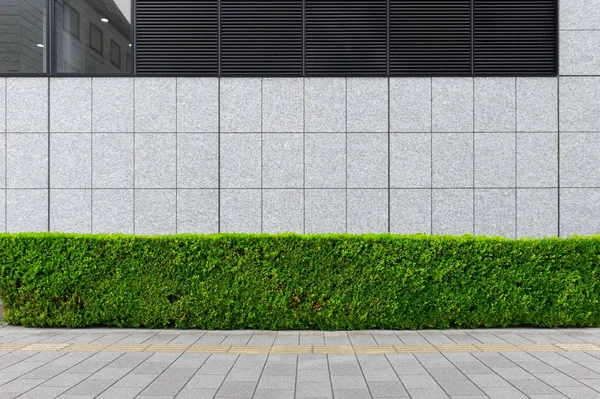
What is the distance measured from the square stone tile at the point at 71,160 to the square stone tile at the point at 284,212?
411cm

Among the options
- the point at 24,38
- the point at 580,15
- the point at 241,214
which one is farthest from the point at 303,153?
the point at 580,15

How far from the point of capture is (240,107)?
1080 cm

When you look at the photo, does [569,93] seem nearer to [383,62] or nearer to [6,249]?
[383,62]

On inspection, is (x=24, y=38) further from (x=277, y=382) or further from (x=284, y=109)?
(x=277, y=382)

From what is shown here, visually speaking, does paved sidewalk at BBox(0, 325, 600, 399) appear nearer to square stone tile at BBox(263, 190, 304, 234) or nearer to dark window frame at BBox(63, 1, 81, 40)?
square stone tile at BBox(263, 190, 304, 234)

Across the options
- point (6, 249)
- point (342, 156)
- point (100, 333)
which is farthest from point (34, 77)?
Result: point (342, 156)

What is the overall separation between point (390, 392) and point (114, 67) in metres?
9.24

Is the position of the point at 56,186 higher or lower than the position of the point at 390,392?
higher

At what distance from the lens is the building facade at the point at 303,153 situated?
35.0 feet

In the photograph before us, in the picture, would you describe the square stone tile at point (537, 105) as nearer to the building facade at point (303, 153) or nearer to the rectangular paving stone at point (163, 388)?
the building facade at point (303, 153)

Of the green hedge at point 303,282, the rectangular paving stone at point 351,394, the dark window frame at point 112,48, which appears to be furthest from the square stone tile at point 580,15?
the dark window frame at point 112,48

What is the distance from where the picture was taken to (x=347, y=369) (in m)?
6.19

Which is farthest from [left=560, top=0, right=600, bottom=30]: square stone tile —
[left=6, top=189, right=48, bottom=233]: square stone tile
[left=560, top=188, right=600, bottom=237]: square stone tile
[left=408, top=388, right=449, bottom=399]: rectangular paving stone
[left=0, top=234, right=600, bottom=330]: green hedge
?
[left=6, top=189, right=48, bottom=233]: square stone tile

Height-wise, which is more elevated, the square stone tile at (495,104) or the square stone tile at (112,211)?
the square stone tile at (495,104)
